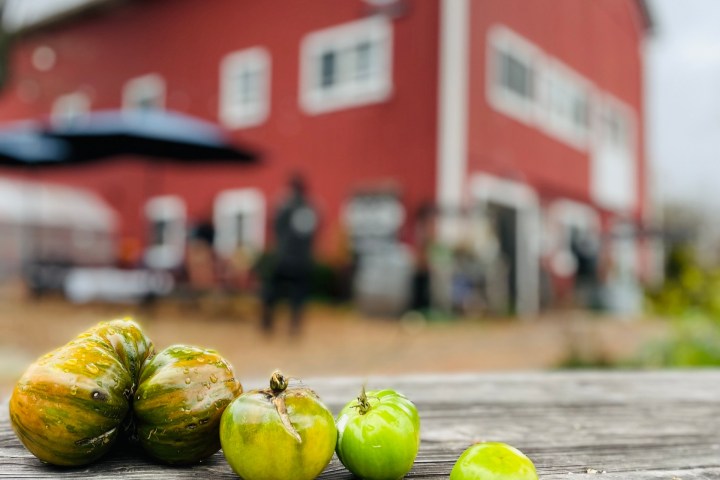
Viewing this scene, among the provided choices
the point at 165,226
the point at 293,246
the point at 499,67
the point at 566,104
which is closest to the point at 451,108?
the point at 499,67

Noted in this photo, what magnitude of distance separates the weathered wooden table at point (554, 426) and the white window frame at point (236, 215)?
1365cm

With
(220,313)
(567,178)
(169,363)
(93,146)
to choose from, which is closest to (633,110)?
(567,178)

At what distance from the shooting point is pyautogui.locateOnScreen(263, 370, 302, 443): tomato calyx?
3.22ft

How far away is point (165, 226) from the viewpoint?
17.7 metres

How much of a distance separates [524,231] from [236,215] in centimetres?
639

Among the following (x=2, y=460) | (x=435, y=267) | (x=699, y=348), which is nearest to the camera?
(x=2, y=460)

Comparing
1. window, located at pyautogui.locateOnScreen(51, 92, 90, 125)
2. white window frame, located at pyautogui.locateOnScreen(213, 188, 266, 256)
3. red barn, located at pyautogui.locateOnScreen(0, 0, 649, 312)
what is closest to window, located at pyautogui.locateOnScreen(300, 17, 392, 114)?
red barn, located at pyautogui.locateOnScreen(0, 0, 649, 312)

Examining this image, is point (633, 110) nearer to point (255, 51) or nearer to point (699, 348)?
point (255, 51)

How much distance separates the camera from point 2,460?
1.14 metres

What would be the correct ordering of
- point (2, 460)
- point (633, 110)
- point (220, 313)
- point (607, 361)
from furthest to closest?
point (633, 110) < point (220, 313) < point (607, 361) < point (2, 460)

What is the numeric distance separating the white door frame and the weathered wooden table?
A: 38.9 feet

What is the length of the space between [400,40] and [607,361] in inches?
345

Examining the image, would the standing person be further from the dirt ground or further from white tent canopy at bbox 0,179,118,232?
white tent canopy at bbox 0,179,118,232

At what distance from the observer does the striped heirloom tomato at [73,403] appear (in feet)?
3.39
